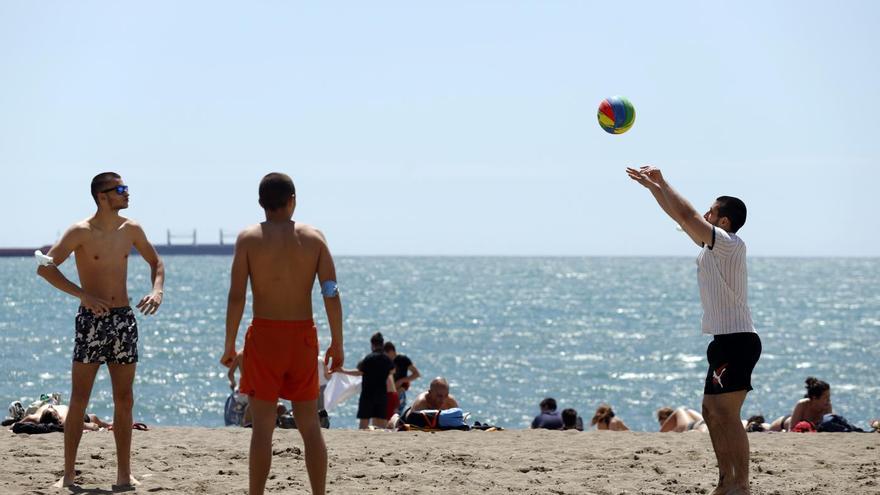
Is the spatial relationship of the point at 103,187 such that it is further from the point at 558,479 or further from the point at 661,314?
the point at 661,314

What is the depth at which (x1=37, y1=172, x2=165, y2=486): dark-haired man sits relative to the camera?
7.50m

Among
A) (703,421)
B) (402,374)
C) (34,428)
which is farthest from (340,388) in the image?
(34,428)

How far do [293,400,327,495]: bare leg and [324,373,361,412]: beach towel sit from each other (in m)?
8.02

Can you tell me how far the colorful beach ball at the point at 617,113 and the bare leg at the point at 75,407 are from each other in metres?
4.01

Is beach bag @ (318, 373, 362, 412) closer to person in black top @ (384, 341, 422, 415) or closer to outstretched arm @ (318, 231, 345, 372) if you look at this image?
person in black top @ (384, 341, 422, 415)

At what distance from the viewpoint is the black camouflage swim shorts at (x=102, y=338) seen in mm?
7500

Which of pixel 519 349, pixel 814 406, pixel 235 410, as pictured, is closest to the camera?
pixel 814 406

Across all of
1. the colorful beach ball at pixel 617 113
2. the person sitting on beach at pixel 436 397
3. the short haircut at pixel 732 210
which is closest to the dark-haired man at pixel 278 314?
the short haircut at pixel 732 210

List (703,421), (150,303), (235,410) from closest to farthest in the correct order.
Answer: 1. (150,303)
2. (703,421)
3. (235,410)

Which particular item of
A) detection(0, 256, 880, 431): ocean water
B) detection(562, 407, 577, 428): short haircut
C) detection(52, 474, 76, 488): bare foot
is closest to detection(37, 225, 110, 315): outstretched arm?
detection(52, 474, 76, 488): bare foot

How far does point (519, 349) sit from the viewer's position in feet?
156

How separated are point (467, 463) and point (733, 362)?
255 centimetres

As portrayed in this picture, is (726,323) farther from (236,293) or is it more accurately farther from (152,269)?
(152,269)

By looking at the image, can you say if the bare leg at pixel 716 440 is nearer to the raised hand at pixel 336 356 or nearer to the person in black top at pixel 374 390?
the raised hand at pixel 336 356
